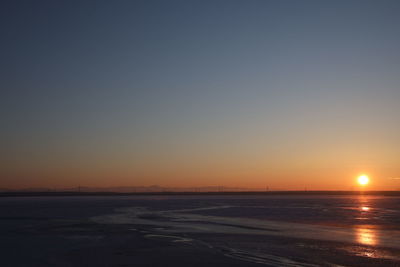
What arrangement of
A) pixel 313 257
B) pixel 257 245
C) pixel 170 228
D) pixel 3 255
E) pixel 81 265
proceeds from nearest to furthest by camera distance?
pixel 81 265
pixel 313 257
pixel 3 255
pixel 257 245
pixel 170 228

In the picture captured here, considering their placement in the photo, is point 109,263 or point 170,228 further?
point 170,228

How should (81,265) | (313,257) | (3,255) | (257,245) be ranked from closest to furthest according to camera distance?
(81,265)
(313,257)
(3,255)
(257,245)

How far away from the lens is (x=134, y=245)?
69.2 ft

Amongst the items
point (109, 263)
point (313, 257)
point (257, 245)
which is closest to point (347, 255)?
point (313, 257)

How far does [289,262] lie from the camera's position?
16297 millimetres

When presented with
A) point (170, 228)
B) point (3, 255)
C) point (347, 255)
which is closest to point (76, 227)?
point (170, 228)

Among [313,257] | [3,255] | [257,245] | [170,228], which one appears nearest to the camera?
[313,257]

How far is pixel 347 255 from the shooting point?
1778 cm

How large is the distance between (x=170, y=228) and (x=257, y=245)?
9.53 meters

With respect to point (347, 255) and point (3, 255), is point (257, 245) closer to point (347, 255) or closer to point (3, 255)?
point (347, 255)

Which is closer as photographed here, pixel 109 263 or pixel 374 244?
pixel 109 263

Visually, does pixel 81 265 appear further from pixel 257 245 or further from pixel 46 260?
pixel 257 245

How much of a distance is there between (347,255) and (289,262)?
9.93ft

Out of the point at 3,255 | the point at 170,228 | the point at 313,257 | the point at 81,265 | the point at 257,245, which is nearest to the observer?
the point at 81,265
